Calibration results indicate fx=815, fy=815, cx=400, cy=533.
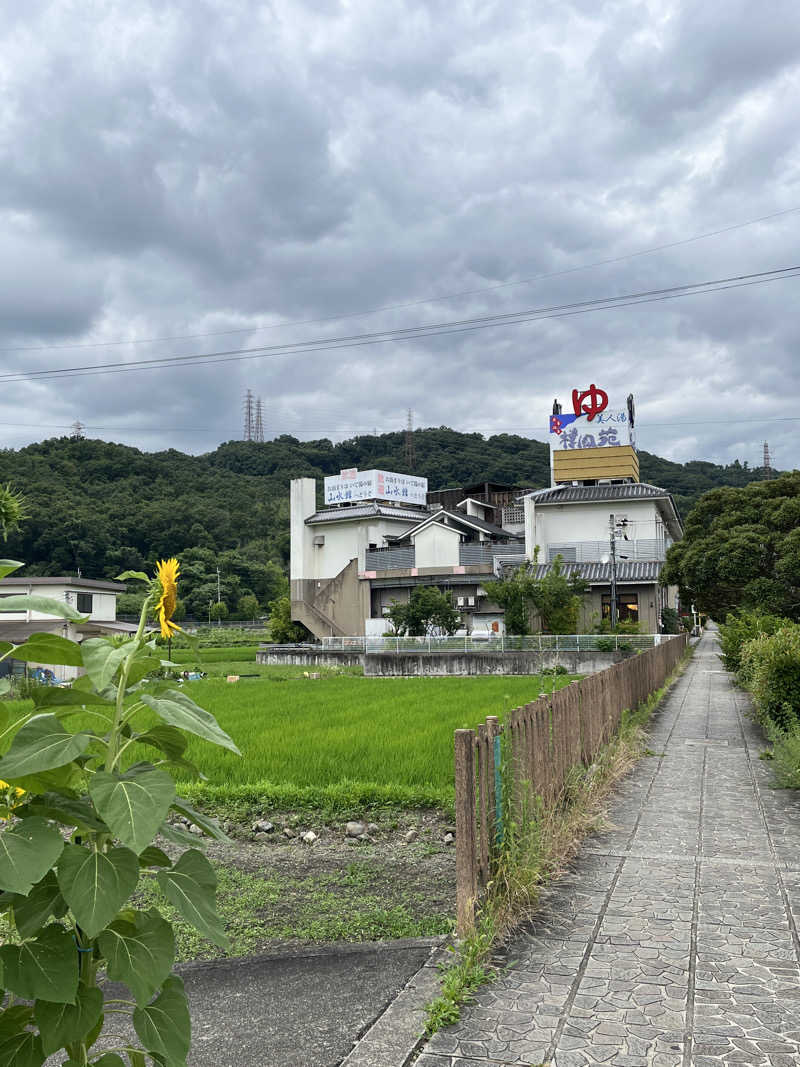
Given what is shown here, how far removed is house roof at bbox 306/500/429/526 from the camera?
48938mm

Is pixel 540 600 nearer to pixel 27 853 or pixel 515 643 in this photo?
pixel 515 643

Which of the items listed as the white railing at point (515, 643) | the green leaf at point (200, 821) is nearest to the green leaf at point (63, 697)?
the green leaf at point (200, 821)

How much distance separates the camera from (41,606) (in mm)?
1833

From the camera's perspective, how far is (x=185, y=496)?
239 feet

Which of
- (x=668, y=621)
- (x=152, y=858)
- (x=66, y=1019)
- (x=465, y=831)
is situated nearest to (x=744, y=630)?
(x=465, y=831)

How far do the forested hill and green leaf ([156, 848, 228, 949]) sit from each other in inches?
2101

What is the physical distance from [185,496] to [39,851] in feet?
242

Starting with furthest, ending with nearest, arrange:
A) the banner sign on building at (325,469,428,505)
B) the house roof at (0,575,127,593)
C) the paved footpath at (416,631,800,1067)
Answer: the banner sign on building at (325,469,428,505) < the house roof at (0,575,127,593) < the paved footpath at (416,631,800,1067)

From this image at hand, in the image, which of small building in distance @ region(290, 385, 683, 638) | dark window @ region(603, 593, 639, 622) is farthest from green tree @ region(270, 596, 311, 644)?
dark window @ region(603, 593, 639, 622)

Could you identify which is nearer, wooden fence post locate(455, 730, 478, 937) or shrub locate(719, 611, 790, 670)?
wooden fence post locate(455, 730, 478, 937)

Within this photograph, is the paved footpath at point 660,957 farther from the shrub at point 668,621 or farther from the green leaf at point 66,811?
the shrub at point 668,621

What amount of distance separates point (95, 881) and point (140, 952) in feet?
0.73

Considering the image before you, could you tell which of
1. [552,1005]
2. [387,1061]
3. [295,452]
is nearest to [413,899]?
[552,1005]

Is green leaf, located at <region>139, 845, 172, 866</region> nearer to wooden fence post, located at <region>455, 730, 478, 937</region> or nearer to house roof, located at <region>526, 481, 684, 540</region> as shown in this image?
wooden fence post, located at <region>455, 730, 478, 937</region>
